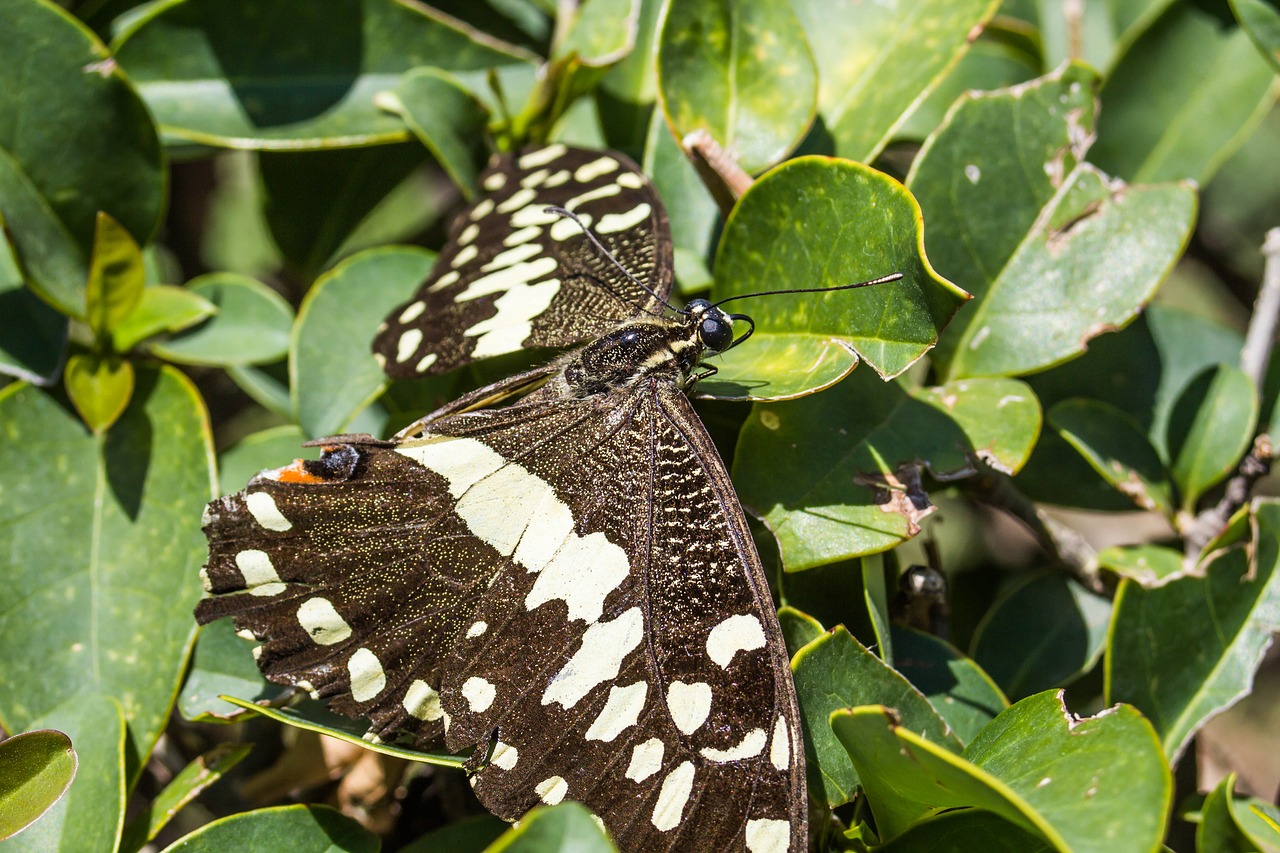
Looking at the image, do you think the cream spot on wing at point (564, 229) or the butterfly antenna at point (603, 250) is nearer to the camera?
the butterfly antenna at point (603, 250)

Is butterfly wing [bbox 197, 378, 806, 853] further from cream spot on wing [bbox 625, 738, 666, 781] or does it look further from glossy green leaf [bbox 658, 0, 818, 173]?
glossy green leaf [bbox 658, 0, 818, 173]

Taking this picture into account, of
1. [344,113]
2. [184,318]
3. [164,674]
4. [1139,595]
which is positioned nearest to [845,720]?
[1139,595]

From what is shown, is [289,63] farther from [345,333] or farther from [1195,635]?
[1195,635]

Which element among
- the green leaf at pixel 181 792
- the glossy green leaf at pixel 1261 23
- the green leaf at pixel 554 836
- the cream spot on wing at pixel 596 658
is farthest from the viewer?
the glossy green leaf at pixel 1261 23

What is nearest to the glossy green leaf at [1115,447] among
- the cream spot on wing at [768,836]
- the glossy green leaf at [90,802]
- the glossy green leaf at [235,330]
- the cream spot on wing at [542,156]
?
the cream spot on wing at [768,836]

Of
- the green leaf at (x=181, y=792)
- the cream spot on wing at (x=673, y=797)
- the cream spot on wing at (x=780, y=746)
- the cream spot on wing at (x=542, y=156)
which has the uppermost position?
the cream spot on wing at (x=542, y=156)

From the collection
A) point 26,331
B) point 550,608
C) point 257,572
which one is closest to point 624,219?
point 550,608

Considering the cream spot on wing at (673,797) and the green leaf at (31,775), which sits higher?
the cream spot on wing at (673,797)

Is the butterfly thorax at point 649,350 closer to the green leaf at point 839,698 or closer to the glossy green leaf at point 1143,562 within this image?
the green leaf at point 839,698
